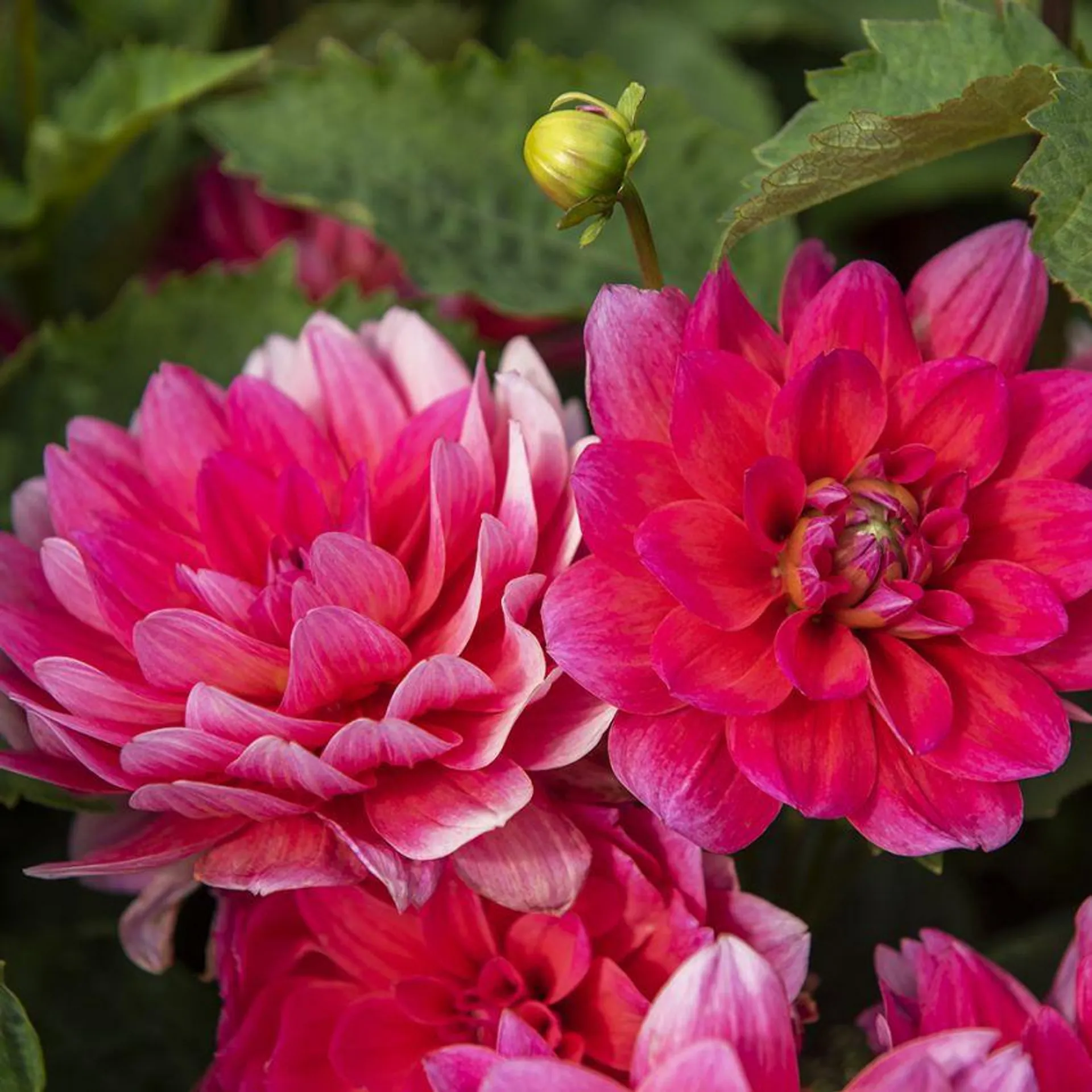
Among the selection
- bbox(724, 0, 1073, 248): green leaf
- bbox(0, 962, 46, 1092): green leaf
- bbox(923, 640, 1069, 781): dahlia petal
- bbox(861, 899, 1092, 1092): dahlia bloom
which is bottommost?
bbox(861, 899, 1092, 1092): dahlia bloom

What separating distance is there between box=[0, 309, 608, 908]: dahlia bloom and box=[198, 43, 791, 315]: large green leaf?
256 millimetres

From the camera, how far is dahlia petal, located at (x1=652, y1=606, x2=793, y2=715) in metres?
0.45

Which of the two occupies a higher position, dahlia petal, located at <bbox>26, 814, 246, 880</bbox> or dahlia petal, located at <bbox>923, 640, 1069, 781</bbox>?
dahlia petal, located at <bbox>26, 814, 246, 880</bbox>

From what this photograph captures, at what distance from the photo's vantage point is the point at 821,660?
1.56ft

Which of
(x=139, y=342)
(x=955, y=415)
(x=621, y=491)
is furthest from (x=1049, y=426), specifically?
(x=139, y=342)

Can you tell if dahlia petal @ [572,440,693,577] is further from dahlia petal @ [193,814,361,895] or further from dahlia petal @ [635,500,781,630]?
dahlia petal @ [193,814,361,895]

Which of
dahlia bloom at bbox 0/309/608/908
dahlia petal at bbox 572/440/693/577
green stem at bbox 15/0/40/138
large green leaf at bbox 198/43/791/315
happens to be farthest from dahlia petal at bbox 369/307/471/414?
green stem at bbox 15/0/40/138

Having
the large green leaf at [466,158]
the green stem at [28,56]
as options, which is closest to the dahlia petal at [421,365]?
the large green leaf at [466,158]

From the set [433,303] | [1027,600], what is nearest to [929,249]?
[433,303]

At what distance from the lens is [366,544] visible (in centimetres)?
48

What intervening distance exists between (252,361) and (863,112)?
0.81 ft

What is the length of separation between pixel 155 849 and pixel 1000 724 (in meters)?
0.26

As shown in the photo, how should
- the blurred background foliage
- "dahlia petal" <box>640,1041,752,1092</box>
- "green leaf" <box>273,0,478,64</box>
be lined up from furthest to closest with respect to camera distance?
1. "green leaf" <box>273,0,478,64</box>
2. the blurred background foliage
3. "dahlia petal" <box>640,1041,752,1092</box>

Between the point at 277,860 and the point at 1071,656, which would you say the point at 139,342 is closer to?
the point at 277,860
